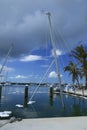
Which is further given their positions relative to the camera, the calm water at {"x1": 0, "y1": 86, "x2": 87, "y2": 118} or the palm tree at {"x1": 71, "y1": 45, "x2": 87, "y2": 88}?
the palm tree at {"x1": 71, "y1": 45, "x2": 87, "y2": 88}

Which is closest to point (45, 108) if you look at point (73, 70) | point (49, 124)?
point (49, 124)

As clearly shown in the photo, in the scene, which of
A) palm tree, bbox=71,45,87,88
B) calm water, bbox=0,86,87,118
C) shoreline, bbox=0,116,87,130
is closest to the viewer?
shoreline, bbox=0,116,87,130

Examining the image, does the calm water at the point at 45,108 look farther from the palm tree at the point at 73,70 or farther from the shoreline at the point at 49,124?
the palm tree at the point at 73,70

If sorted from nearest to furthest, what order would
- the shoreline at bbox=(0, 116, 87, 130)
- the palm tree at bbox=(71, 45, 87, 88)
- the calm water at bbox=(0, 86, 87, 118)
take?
the shoreline at bbox=(0, 116, 87, 130), the calm water at bbox=(0, 86, 87, 118), the palm tree at bbox=(71, 45, 87, 88)

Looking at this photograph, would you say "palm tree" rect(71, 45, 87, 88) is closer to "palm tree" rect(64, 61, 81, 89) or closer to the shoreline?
"palm tree" rect(64, 61, 81, 89)

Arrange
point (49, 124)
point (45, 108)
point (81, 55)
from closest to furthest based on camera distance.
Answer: point (49, 124) < point (45, 108) < point (81, 55)

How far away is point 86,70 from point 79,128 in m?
50.1

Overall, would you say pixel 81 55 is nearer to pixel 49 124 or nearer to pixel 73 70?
pixel 73 70

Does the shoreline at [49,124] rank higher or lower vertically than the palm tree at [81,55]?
lower

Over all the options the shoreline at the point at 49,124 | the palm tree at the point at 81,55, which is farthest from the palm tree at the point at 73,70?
the shoreline at the point at 49,124

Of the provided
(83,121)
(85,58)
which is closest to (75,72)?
(85,58)

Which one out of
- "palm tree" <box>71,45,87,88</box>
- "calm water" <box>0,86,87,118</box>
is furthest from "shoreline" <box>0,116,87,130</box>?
"palm tree" <box>71,45,87,88</box>

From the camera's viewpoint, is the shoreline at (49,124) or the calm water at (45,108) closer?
the shoreline at (49,124)

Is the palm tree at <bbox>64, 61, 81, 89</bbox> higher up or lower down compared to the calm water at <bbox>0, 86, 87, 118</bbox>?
higher up
